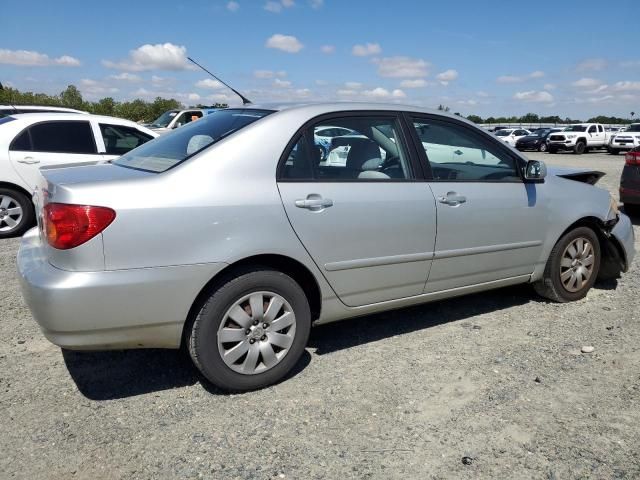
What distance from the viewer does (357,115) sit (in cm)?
367

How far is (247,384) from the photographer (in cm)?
319

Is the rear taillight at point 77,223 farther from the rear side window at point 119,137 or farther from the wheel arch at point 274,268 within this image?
the rear side window at point 119,137

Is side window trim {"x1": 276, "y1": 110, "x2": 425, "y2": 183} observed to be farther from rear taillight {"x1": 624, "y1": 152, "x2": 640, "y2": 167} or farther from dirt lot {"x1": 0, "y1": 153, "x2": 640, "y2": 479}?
rear taillight {"x1": 624, "y1": 152, "x2": 640, "y2": 167}

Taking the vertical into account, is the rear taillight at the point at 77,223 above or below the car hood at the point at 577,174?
below

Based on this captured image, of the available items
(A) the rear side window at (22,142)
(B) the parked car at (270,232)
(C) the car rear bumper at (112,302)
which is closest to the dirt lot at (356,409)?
(B) the parked car at (270,232)

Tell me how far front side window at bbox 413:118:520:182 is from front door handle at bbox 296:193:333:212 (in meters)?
0.92

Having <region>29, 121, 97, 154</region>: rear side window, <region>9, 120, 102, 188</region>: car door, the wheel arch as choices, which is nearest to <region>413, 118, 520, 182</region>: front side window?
the wheel arch

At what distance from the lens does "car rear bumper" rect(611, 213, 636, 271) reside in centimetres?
486

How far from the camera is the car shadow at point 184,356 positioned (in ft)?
10.9

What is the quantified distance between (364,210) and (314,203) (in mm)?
349

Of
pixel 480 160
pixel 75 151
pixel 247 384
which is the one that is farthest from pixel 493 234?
pixel 75 151

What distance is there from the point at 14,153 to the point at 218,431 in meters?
5.92

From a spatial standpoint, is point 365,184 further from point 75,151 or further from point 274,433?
point 75,151

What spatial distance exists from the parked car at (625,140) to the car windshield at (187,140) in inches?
1196
